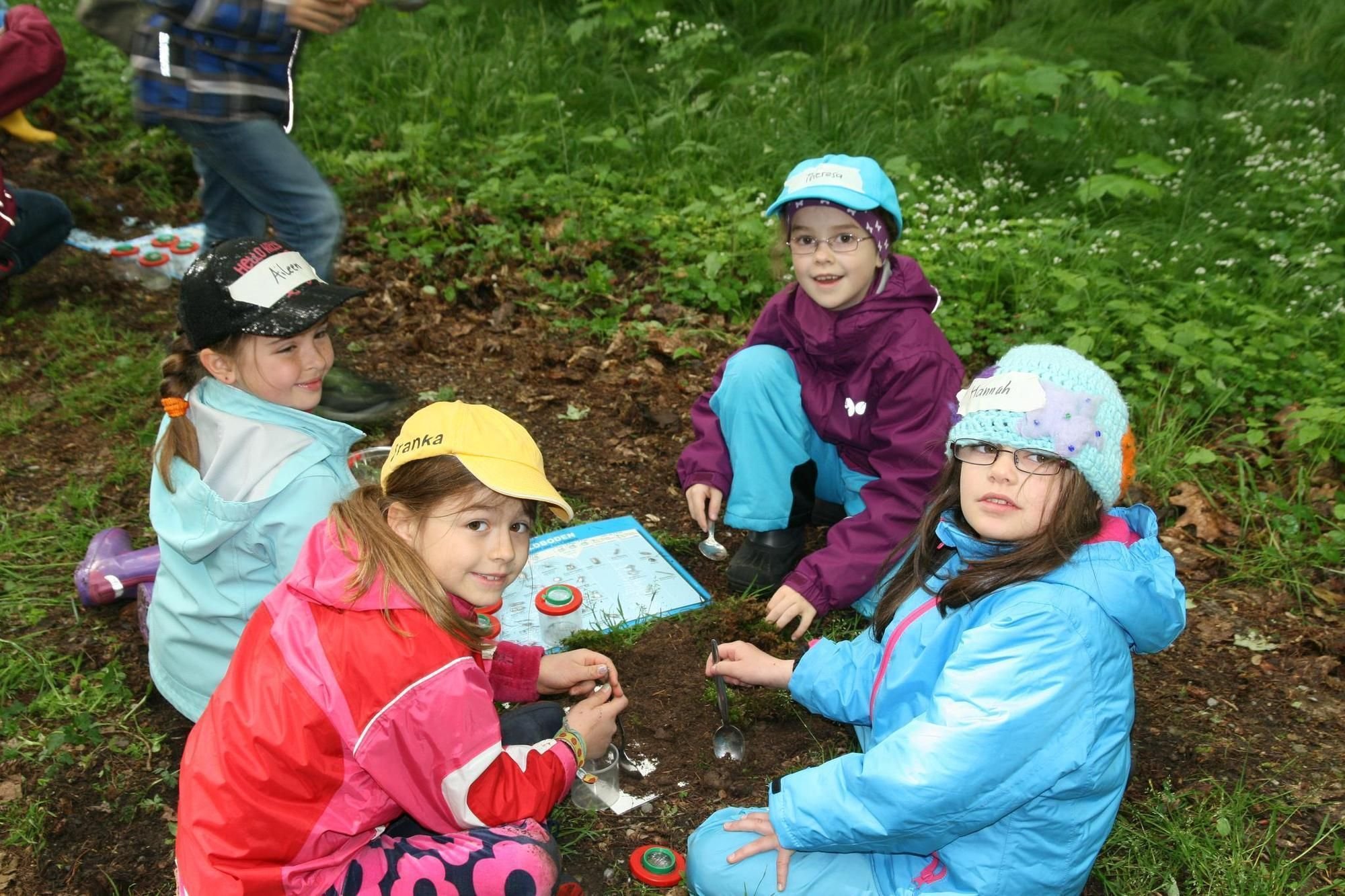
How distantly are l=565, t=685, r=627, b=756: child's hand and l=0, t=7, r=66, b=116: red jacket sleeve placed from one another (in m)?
4.83

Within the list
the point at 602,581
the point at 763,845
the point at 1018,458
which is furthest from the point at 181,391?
the point at 1018,458

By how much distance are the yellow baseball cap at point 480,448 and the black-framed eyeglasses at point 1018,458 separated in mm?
801

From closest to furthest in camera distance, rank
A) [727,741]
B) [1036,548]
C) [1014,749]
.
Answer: [1014,749], [1036,548], [727,741]

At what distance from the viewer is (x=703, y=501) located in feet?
11.1

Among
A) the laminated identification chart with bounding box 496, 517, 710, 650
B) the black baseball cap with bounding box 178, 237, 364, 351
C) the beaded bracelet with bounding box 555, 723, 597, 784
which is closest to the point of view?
the beaded bracelet with bounding box 555, 723, 597, 784

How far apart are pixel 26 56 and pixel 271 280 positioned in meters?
3.71

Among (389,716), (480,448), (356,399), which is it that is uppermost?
(480,448)

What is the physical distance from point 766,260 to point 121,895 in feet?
11.8

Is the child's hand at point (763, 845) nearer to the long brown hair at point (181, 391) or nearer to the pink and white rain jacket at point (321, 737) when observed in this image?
the pink and white rain jacket at point (321, 737)

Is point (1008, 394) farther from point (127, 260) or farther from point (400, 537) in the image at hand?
point (127, 260)

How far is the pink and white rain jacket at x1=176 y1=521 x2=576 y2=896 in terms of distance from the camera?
1888 mm

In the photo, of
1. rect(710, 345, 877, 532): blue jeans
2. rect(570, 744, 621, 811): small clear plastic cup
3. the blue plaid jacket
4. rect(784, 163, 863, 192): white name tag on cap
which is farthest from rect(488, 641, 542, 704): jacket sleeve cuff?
the blue plaid jacket

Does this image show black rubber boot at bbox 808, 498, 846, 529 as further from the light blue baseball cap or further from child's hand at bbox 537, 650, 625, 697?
child's hand at bbox 537, 650, 625, 697

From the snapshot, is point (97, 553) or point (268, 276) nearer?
point (268, 276)
